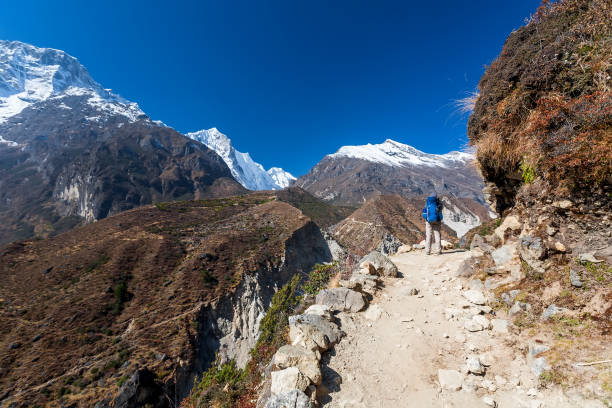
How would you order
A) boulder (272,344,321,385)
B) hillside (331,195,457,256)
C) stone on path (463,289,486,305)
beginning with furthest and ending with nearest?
1. hillside (331,195,457,256)
2. stone on path (463,289,486,305)
3. boulder (272,344,321,385)

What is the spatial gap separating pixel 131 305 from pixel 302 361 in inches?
1718

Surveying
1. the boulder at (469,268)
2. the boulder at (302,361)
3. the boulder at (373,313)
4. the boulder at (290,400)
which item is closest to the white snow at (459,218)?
the boulder at (469,268)

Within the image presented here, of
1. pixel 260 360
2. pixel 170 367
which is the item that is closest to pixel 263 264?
pixel 170 367

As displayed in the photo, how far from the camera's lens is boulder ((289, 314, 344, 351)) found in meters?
4.52

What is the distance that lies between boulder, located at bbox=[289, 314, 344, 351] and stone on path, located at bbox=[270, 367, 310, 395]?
78 centimetres

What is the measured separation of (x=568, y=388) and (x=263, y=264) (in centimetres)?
4796

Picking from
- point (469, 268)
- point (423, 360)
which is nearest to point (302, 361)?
point (423, 360)

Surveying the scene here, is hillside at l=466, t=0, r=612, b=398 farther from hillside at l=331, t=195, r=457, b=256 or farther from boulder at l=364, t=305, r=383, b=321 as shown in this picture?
hillside at l=331, t=195, r=457, b=256

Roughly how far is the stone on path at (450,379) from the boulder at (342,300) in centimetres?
238

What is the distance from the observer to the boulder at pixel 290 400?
3.25 m

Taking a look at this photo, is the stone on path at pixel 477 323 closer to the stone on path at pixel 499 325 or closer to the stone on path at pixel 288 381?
the stone on path at pixel 499 325

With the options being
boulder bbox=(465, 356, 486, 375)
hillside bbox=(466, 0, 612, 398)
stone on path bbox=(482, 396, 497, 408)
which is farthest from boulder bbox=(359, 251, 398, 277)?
stone on path bbox=(482, 396, 497, 408)

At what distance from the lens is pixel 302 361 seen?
397cm

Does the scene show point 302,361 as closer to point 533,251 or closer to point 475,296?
point 475,296
